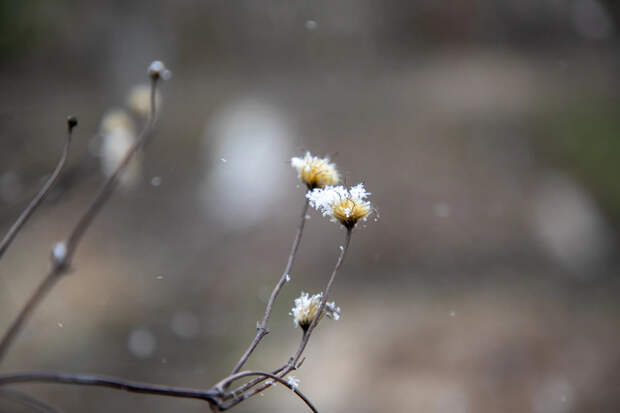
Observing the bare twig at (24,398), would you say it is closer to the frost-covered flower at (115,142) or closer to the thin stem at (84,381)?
the thin stem at (84,381)

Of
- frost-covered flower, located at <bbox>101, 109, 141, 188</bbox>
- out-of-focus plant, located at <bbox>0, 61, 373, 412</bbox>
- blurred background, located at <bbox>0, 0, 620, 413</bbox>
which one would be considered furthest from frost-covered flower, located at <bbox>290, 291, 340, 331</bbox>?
blurred background, located at <bbox>0, 0, 620, 413</bbox>

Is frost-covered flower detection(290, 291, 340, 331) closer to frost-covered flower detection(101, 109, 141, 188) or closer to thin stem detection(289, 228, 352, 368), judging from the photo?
thin stem detection(289, 228, 352, 368)

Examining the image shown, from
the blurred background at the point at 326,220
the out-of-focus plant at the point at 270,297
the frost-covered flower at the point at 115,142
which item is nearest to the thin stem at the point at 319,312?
the out-of-focus plant at the point at 270,297

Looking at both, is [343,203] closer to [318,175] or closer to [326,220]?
[318,175]

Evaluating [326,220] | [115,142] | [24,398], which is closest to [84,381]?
[24,398]

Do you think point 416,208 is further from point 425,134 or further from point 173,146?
point 173,146

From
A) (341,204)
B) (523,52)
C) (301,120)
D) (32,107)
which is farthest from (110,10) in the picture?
(341,204)
